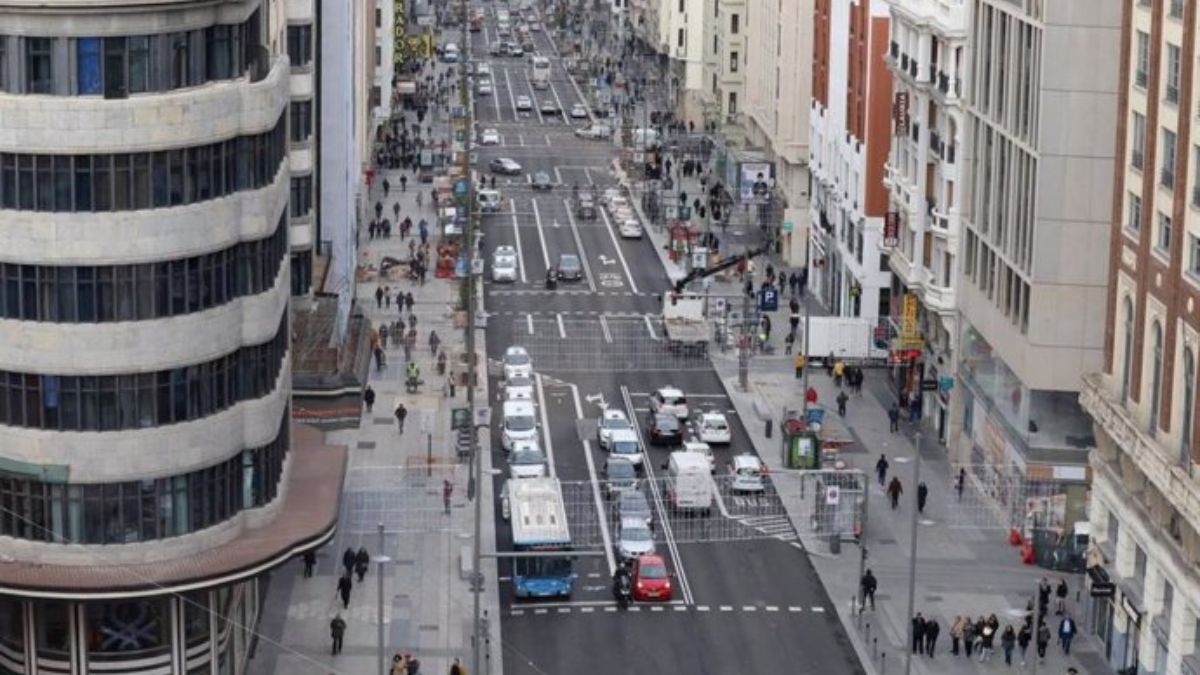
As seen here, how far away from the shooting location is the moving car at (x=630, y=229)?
189500mm

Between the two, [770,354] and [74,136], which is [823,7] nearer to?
[770,354]

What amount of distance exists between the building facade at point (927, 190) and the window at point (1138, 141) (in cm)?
2859

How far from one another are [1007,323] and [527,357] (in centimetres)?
3676

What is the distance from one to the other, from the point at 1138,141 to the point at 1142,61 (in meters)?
2.82

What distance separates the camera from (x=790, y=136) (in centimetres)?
18238

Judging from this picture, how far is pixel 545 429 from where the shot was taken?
131250 millimetres

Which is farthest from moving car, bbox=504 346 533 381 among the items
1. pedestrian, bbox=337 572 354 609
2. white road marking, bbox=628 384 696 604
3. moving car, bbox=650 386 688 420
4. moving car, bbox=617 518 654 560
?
pedestrian, bbox=337 572 354 609

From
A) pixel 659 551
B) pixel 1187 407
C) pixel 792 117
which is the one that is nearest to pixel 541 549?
pixel 659 551

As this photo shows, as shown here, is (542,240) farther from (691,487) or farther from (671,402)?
(691,487)

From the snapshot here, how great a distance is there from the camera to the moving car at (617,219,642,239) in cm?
18950

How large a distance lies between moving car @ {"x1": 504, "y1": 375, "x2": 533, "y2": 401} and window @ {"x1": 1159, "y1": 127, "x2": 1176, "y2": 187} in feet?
160

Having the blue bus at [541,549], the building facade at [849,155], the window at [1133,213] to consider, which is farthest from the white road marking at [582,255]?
the window at [1133,213]

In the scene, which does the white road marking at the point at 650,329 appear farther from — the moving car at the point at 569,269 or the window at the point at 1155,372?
the window at the point at 1155,372

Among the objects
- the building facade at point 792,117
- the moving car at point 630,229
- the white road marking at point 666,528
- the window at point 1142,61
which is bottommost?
the moving car at point 630,229
